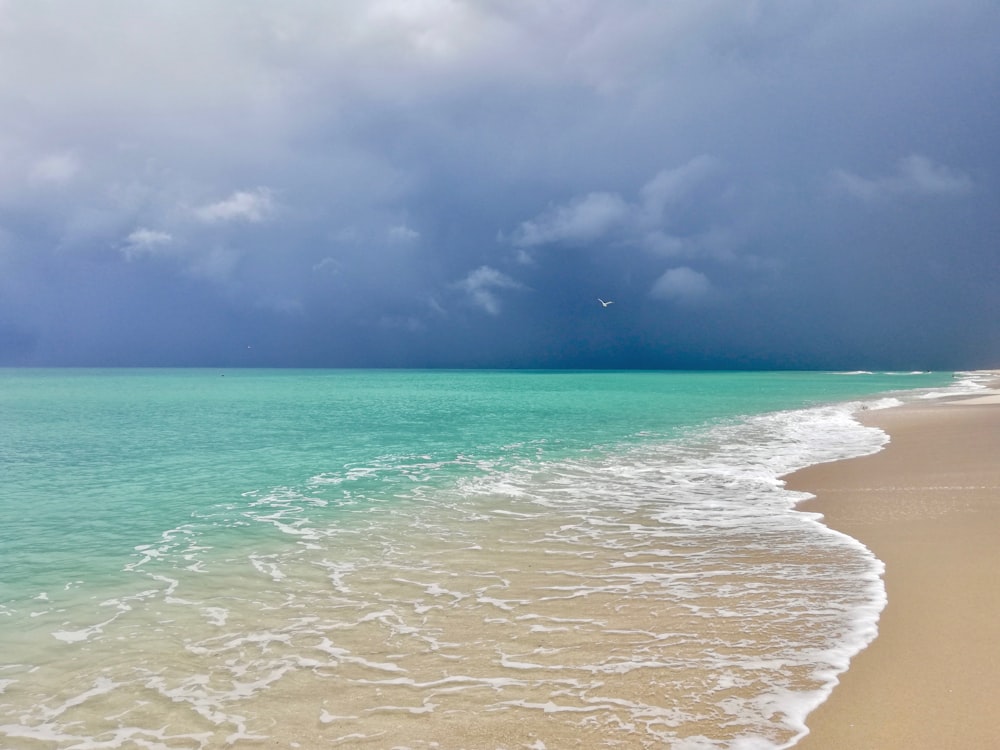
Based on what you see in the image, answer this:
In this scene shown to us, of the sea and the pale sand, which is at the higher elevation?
the pale sand

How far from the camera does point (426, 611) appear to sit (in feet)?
23.2

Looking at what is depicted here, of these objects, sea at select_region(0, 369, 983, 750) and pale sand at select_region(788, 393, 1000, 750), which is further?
sea at select_region(0, 369, 983, 750)

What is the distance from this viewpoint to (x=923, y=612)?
6.33 m

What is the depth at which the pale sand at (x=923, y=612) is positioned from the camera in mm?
4258

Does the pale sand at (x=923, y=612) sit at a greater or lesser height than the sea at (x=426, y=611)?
greater

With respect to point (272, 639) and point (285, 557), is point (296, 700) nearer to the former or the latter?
point (272, 639)

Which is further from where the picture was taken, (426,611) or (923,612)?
(426,611)

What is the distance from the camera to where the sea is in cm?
470

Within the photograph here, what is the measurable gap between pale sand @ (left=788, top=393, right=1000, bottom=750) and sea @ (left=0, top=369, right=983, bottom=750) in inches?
10.8

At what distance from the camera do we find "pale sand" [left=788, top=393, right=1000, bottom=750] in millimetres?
4258

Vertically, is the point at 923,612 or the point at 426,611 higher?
the point at 923,612

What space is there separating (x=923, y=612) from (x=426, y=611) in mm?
5124

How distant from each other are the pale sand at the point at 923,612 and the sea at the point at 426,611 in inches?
10.8

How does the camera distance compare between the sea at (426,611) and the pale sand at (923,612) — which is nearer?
the pale sand at (923,612)
